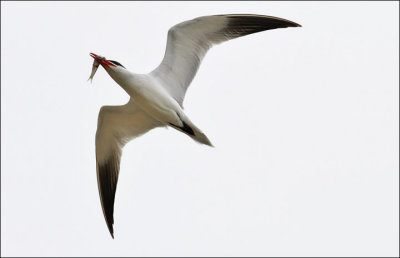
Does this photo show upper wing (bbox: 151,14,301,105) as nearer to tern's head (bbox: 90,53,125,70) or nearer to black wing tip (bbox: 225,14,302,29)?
black wing tip (bbox: 225,14,302,29)

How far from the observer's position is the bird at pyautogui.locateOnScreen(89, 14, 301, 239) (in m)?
12.2

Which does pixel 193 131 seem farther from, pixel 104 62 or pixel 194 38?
pixel 104 62

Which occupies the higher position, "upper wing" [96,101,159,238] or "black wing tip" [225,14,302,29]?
"black wing tip" [225,14,302,29]

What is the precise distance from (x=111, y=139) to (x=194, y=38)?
2.57 metres

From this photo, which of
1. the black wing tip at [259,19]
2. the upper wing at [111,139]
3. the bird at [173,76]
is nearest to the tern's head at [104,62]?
the bird at [173,76]

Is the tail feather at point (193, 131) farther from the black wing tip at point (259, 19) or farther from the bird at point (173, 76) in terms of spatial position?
the black wing tip at point (259, 19)

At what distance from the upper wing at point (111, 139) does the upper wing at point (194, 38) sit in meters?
0.91

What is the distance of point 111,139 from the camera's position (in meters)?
13.8

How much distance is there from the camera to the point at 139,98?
40.7ft

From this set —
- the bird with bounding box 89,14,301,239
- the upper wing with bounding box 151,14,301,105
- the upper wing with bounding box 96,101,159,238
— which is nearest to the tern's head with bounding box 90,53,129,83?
the bird with bounding box 89,14,301,239

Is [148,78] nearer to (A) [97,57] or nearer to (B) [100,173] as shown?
(A) [97,57]

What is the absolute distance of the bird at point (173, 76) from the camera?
12.2 m

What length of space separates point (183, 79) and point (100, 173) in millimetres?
2444

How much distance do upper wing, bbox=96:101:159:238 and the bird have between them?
0.06 ft
